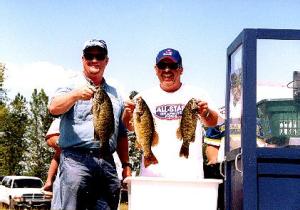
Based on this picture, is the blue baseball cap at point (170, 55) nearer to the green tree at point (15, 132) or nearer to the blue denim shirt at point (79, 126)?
the blue denim shirt at point (79, 126)

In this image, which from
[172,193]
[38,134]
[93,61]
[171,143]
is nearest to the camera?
[172,193]

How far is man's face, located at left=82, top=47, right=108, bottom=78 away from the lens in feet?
16.0

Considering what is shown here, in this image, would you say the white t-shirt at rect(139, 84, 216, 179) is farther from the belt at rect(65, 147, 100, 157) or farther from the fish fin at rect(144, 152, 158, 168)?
the belt at rect(65, 147, 100, 157)

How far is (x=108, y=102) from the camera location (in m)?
4.66

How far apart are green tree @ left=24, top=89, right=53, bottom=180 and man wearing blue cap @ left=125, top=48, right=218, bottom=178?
206ft

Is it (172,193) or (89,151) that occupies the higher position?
(89,151)

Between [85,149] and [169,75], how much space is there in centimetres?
99

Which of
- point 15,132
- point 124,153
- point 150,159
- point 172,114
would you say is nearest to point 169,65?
point 172,114

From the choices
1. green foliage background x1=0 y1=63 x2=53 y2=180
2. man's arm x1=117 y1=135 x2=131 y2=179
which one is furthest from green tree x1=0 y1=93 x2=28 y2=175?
man's arm x1=117 y1=135 x2=131 y2=179

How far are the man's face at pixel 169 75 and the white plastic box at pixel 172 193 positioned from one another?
102 centimetres

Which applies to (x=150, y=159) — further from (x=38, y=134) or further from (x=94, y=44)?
(x=38, y=134)

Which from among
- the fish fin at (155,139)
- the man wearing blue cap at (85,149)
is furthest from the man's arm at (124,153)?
the fish fin at (155,139)

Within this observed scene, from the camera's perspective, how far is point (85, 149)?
4742mm

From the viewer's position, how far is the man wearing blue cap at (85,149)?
4.68 meters
